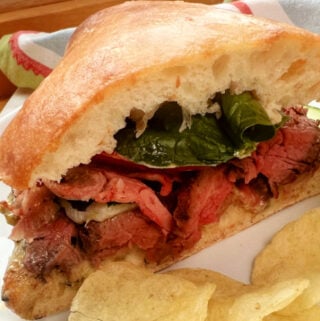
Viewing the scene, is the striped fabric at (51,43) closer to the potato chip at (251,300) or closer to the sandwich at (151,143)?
the sandwich at (151,143)

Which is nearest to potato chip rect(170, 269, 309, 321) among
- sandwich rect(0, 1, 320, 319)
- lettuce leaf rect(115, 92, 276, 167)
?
sandwich rect(0, 1, 320, 319)

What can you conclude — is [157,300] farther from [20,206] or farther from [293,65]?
[293,65]

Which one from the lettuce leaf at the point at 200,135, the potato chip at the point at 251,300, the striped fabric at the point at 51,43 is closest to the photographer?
the potato chip at the point at 251,300

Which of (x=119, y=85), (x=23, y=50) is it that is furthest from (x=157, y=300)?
(x=23, y=50)

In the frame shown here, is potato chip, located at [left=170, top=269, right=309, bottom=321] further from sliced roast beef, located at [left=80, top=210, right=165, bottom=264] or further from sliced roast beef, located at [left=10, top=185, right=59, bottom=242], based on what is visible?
sliced roast beef, located at [left=10, top=185, right=59, bottom=242]

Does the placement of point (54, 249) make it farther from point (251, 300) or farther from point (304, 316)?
point (304, 316)

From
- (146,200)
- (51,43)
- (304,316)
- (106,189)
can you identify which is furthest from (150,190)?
(51,43)

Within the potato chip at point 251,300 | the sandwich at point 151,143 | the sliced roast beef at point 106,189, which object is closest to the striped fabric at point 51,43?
the sandwich at point 151,143
